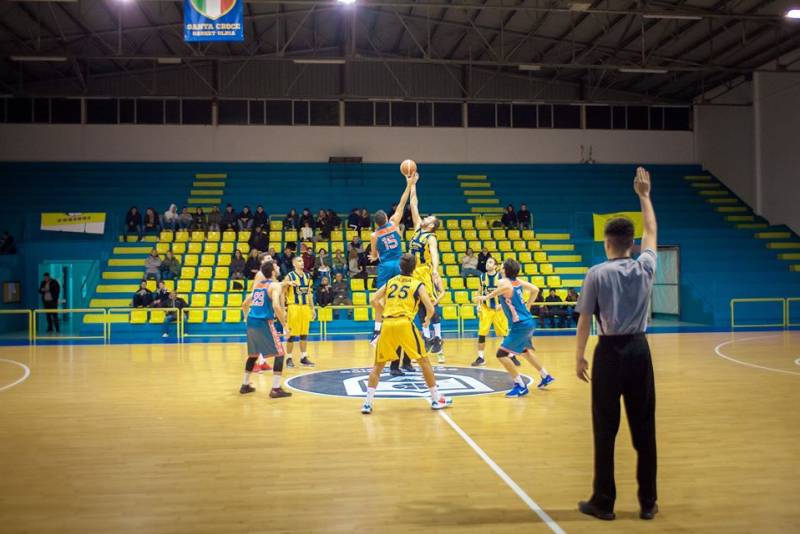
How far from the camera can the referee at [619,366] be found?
4293mm

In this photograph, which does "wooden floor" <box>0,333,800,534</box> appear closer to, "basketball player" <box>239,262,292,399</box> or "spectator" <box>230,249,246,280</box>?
"basketball player" <box>239,262,292,399</box>

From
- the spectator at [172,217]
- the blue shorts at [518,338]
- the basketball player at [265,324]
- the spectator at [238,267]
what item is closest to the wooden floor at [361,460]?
the basketball player at [265,324]

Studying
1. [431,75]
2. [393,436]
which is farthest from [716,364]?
[431,75]

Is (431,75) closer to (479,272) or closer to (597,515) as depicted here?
(479,272)

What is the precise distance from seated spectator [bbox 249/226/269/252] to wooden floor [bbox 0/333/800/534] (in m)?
9.90

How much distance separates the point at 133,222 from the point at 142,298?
4.92 metres

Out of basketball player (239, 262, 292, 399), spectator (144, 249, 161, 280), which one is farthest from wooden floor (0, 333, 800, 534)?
spectator (144, 249, 161, 280)

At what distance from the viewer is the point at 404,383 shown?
395 inches

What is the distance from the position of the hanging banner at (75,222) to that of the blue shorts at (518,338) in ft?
54.3

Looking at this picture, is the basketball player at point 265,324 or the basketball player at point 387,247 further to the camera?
the basketball player at point 387,247

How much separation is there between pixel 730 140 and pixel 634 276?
2680 cm

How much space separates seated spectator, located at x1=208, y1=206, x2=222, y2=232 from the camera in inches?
873

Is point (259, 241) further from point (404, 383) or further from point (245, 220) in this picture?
point (404, 383)

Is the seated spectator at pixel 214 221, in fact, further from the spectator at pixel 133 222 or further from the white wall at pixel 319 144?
the white wall at pixel 319 144
